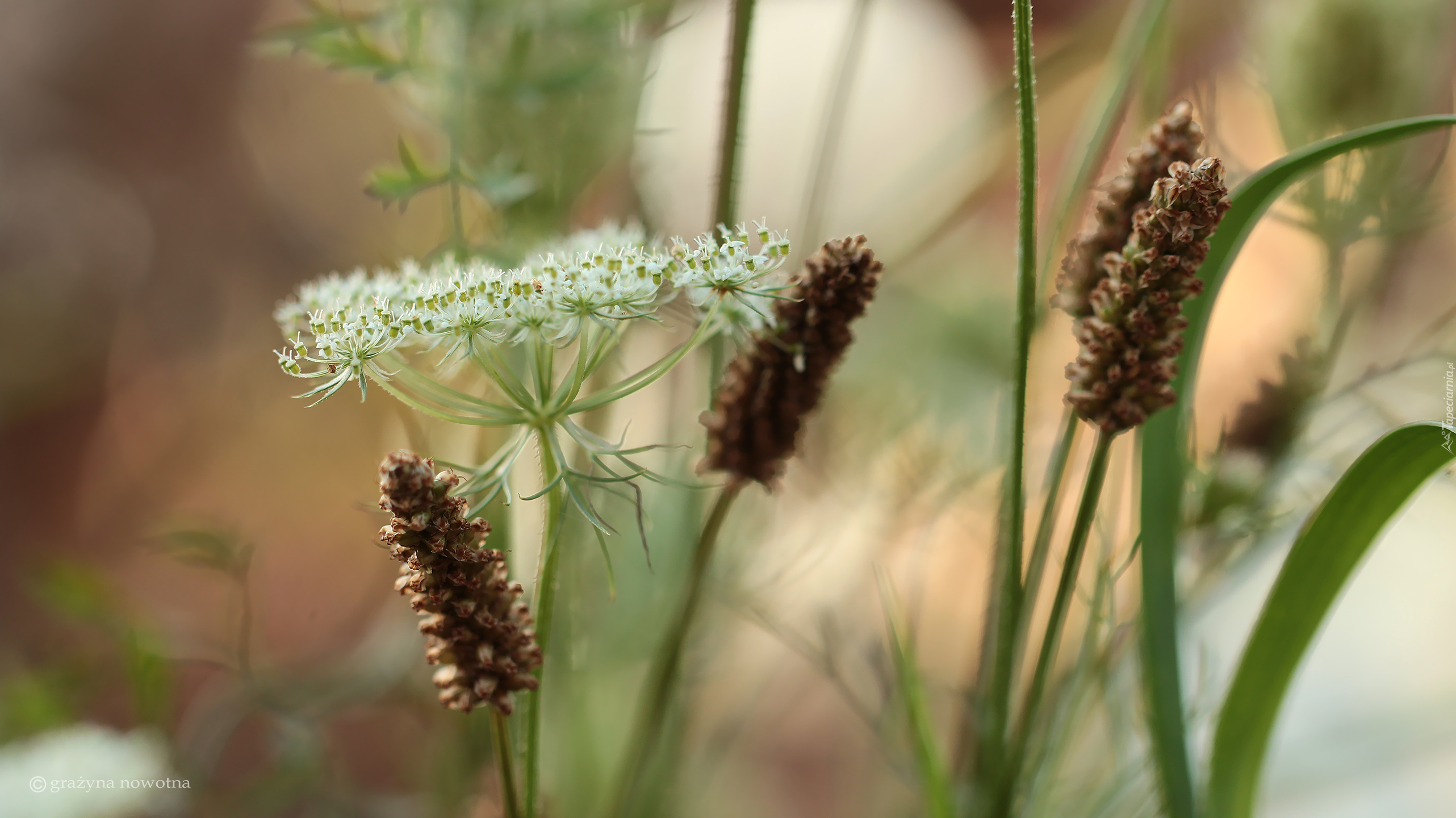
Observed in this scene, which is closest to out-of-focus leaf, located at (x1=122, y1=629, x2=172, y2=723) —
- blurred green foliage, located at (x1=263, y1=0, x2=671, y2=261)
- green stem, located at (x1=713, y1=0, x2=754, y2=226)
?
blurred green foliage, located at (x1=263, y1=0, x2=671, y2=261)

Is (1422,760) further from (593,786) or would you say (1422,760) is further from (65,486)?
(65,486)

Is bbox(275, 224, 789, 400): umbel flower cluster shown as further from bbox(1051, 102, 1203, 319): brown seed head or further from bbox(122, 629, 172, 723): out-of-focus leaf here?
bbox(122, 629, 172, 723): out-of-focus leaf

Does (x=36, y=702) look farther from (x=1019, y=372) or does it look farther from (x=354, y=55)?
(x=1019, y=372)

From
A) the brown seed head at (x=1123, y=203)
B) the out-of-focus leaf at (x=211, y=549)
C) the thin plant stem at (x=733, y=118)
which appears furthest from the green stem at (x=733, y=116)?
the out-of-focus leaf at (x=211, y=549)

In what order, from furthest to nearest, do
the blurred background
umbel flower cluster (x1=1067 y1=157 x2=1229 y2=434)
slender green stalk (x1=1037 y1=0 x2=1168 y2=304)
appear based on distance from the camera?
1. the blurred background
2. slender green stalk (x1=1037 y1=0 x2=1168 y2=304)
3. umbel flower cluster (x1=1067 y1=157 x2=1229 y2=434)

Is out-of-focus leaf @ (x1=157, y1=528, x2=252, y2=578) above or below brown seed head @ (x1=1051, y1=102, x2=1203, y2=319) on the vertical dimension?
above

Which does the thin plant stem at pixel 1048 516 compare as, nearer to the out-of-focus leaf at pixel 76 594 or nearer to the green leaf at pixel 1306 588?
the green leaf at pixel 1306 588

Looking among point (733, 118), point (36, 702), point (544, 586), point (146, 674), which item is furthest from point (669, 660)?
point (36, 702)
